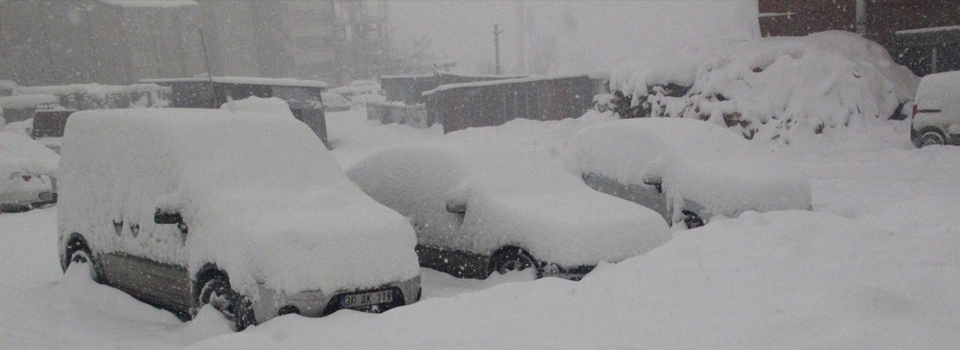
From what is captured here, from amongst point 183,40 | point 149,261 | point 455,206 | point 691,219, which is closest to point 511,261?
point 455,206

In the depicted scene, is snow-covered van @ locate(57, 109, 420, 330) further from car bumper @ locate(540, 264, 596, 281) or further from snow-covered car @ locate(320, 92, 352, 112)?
snow-covered car @ locate(320, 92, 352, 112)

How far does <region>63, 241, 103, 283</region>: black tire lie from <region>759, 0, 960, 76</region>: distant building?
18300 millimetres

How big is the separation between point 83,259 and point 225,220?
2.71m

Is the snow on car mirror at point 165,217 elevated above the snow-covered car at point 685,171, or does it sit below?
above

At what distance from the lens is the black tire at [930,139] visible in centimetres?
1312

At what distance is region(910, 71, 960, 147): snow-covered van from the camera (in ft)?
41.9

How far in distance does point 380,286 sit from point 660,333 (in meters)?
2.28

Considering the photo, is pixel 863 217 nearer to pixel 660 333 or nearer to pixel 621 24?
pixel 660 333

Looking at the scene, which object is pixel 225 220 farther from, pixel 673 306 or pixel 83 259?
pixel 673 306

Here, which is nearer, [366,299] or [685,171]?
[366,299]

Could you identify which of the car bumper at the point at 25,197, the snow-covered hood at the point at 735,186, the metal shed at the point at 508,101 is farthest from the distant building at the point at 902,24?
the car bumper at the point at 25,197

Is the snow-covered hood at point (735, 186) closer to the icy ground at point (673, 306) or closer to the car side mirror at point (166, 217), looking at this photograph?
the icy ground at point (673, 306)

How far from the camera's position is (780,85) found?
15.8m

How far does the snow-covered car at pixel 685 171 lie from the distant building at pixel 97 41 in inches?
1511
